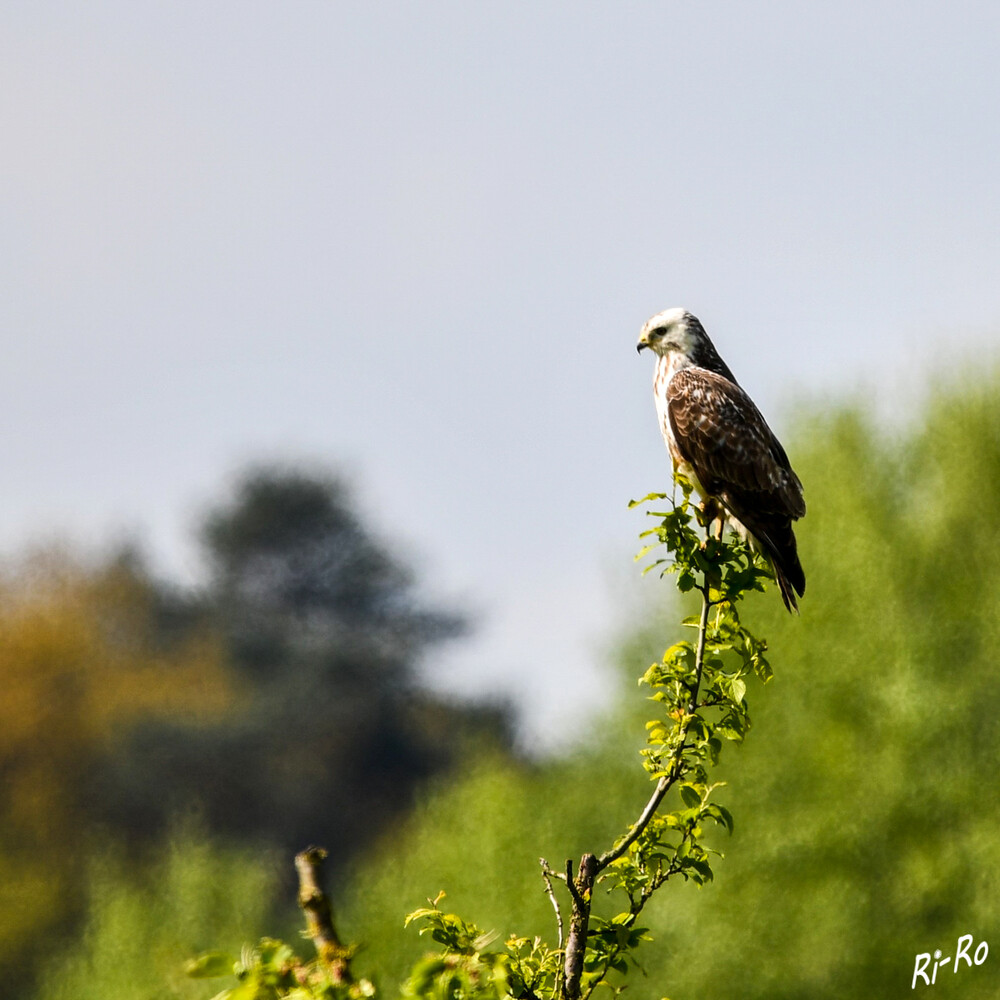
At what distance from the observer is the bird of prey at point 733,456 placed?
7.07 m

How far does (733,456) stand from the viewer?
7262 mm

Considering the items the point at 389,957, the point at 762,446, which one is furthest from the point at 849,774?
the point at 762,446

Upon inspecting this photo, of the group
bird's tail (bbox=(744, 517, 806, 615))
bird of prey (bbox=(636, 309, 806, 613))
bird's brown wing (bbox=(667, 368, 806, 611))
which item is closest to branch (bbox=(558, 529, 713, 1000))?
bird of prey (bbox=(636, 309, 806, 613))

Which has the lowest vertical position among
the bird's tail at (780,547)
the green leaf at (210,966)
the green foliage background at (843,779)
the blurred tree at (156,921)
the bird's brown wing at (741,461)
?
the green leaf at (210,966)

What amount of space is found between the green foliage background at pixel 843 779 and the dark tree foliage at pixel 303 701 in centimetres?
2175

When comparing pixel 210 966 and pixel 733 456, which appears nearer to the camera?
pixel 210 966

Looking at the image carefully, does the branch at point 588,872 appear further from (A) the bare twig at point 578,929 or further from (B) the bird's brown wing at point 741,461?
(B) the bird's brown wing at point 741,461

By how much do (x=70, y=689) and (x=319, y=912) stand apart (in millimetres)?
50516

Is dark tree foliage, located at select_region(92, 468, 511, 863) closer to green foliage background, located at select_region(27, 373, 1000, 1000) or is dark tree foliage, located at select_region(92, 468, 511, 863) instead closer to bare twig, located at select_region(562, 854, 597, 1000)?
green foliage background, located at select_region(27, 373, 1000, 1000)

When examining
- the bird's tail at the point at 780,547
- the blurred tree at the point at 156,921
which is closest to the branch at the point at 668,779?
the bird's tail at the point at 780,547

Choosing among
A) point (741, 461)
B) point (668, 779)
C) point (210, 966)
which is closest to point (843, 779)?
point (741, 461)

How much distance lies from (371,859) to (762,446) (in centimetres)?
3823

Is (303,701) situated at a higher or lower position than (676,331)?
higher

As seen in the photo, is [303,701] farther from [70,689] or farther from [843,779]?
[843,779]
